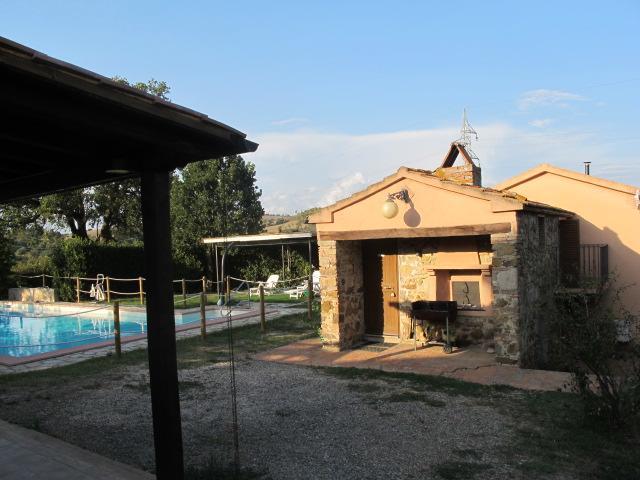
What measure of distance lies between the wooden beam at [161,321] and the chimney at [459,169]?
26.6 feet

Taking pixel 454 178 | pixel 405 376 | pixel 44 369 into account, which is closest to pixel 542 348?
pixel 405 376

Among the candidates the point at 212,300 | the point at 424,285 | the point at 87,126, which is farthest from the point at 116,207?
the point at 87,126

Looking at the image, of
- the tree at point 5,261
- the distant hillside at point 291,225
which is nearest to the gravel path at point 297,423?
the distant hillside at point 291,225

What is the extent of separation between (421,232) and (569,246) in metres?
4.64

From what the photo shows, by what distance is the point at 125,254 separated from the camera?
23703 mm

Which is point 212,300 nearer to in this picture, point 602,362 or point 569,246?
point 569,246

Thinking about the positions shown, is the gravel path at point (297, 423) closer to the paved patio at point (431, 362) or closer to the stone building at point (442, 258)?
the paved patio at point (431, 362)

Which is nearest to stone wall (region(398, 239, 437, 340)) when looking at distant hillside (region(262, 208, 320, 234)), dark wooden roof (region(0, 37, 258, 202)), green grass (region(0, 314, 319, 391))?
green grass (region(0, 314, 319, 391))

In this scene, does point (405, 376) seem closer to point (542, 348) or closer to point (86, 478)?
point (542, 348)

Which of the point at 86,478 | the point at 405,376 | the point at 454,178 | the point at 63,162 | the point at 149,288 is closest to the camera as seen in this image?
the point at 149,288

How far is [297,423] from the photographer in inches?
236

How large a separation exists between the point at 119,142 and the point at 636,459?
17.1ft

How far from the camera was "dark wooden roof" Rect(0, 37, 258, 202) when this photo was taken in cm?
288

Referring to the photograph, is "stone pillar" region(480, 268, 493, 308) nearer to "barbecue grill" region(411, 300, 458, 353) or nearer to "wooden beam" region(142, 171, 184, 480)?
"barbecue grill" region(411, 300, 458, 353)
